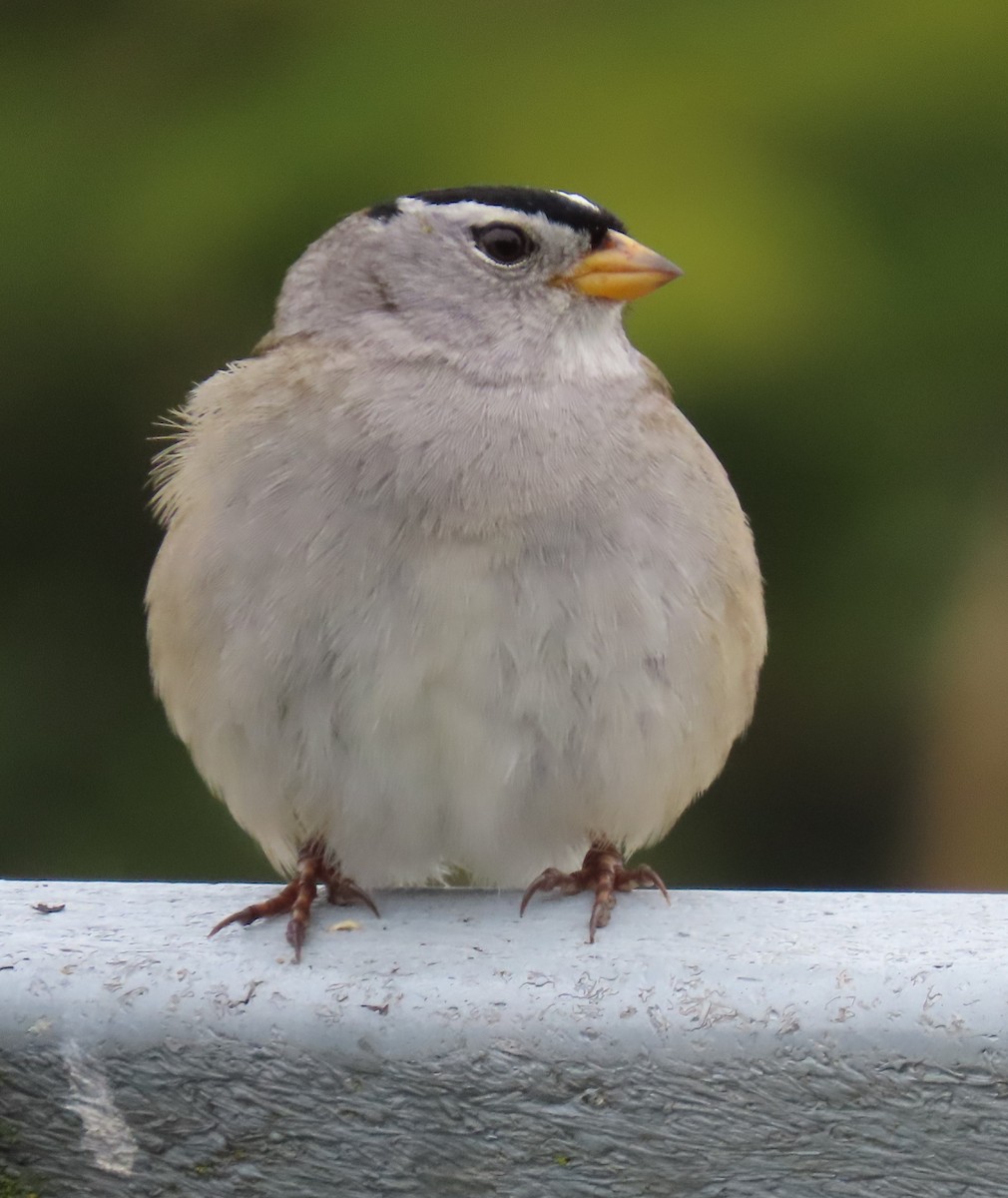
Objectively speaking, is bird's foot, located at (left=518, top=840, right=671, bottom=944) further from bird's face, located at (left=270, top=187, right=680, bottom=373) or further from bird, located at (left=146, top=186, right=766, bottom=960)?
bird's face, located at (left=270, top=187, right=680, bottom=373)

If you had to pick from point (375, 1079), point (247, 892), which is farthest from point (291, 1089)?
point (247, 892)

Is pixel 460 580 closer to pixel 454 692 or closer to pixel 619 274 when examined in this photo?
pixel 454 692

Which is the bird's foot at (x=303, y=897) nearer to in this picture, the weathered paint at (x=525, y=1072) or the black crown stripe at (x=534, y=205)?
the weathered paint at (x=525, y=1072)

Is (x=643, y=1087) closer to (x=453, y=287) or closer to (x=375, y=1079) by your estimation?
(x=375, y=1079)

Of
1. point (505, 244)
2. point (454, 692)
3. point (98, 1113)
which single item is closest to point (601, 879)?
point (454, 692)

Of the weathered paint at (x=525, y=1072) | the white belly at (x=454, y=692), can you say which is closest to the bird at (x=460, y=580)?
the white belly at (x=454, y=692)

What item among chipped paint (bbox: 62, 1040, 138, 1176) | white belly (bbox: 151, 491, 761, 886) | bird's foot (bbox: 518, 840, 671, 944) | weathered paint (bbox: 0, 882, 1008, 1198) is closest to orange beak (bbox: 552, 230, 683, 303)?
white belly (bbox: 151, 491, 761, 886)
